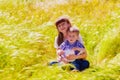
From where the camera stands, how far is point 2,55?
6.67m

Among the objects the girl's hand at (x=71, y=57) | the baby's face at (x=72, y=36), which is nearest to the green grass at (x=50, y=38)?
the girl's hand at (x=71, y=57)

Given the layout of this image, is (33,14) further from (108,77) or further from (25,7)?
(108,77)

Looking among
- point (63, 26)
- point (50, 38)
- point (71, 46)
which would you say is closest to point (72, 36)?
point (71, 46)

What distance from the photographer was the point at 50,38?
8219 mm

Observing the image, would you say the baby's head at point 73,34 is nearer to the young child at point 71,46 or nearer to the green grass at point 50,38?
the young child at point 71,46

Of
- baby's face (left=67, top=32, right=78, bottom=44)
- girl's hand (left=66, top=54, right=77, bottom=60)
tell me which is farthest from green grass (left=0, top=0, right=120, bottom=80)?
baby's face (left=67, top=32, right=78, bottom=44)

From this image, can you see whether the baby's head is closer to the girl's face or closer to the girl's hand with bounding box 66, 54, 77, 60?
the girl's face

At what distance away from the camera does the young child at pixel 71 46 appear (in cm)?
630

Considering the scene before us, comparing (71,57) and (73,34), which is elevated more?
(73,34)

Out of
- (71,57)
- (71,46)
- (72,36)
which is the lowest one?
(71,57)

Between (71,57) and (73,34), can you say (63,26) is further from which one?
(71,57)

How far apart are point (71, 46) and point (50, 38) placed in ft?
6.18

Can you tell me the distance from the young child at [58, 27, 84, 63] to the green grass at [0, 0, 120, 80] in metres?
0.31

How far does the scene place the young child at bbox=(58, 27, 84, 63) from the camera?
6.30 metres
